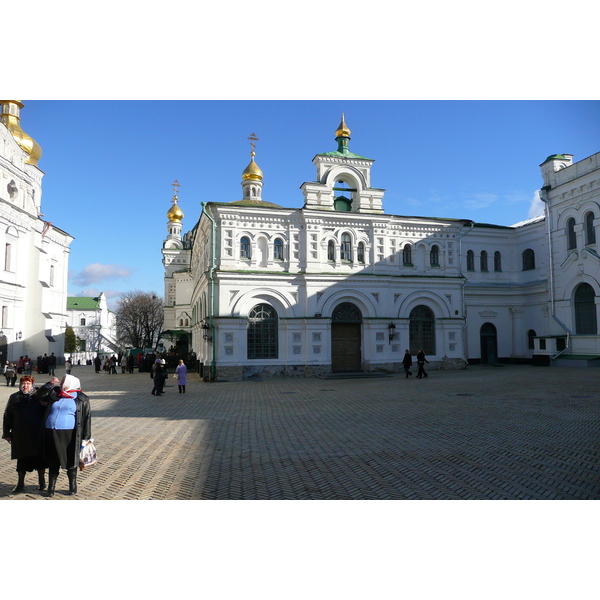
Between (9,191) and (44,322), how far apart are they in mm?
9521

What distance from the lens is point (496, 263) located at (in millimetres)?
33281

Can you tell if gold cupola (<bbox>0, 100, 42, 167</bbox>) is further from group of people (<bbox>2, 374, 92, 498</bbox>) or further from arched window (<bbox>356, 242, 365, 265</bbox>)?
group of people (<bbox>2, 374, 92, 498</bbox>)

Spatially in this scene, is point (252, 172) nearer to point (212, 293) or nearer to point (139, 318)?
point (212, 293)

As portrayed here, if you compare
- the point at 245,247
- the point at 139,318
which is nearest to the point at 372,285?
the point at 245,247

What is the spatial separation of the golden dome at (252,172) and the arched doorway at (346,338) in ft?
45.6

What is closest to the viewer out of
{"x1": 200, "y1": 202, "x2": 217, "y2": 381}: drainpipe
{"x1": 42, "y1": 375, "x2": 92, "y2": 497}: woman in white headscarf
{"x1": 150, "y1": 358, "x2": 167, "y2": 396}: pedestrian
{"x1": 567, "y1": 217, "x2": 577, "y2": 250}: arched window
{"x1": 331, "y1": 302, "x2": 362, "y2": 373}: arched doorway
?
{"x1": 42, "y1": 375, "x2": 92, "y2": 497}: woman in white headscarf

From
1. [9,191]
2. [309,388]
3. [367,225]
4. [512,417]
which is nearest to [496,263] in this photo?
[367,225]

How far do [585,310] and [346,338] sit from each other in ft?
47.5

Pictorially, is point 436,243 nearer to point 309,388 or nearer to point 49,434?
point 309,388

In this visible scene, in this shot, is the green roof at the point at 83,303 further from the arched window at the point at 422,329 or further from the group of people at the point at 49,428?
the group of people at the point at 49,428

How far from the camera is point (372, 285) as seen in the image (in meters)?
26.7

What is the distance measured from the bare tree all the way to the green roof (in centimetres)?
2386

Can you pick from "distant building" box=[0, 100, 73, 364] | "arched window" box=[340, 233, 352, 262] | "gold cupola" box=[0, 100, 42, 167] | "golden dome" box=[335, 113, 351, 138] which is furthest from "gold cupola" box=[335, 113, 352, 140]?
"gold cupola" box=[0, 100, 42, 167]

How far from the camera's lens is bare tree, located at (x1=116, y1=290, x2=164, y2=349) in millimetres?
67188
